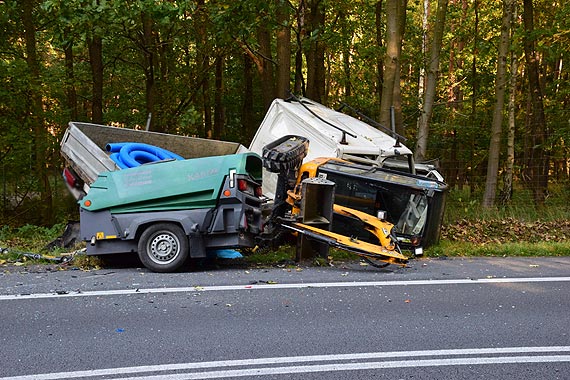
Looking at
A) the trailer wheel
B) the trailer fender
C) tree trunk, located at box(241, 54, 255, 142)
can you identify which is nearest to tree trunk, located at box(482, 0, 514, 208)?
the trailer fender

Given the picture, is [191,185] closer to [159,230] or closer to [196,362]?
[159,230]

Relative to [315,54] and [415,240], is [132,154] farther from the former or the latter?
[315,54]

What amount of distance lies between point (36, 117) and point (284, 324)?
1379 centimetres

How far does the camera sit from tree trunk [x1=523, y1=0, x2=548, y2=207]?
15277 mm

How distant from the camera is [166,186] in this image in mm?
7574

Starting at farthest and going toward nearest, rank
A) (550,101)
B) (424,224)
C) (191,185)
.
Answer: (550,101)
(424,224)
(191,185)

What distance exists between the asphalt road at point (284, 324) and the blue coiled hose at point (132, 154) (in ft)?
6.32

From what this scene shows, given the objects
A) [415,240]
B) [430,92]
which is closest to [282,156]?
[415,240]

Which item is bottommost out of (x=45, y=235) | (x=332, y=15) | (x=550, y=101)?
(x=45, y=235)

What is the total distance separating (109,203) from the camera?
25.0ft

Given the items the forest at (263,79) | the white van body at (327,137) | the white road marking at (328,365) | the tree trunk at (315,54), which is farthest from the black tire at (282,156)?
the tree trunk at (315,54)

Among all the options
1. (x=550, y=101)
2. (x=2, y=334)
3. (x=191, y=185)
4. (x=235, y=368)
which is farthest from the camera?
(x=550, y=101)

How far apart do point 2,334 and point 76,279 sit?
2.06m

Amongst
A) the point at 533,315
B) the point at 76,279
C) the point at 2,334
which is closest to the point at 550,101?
the point at 533,315
